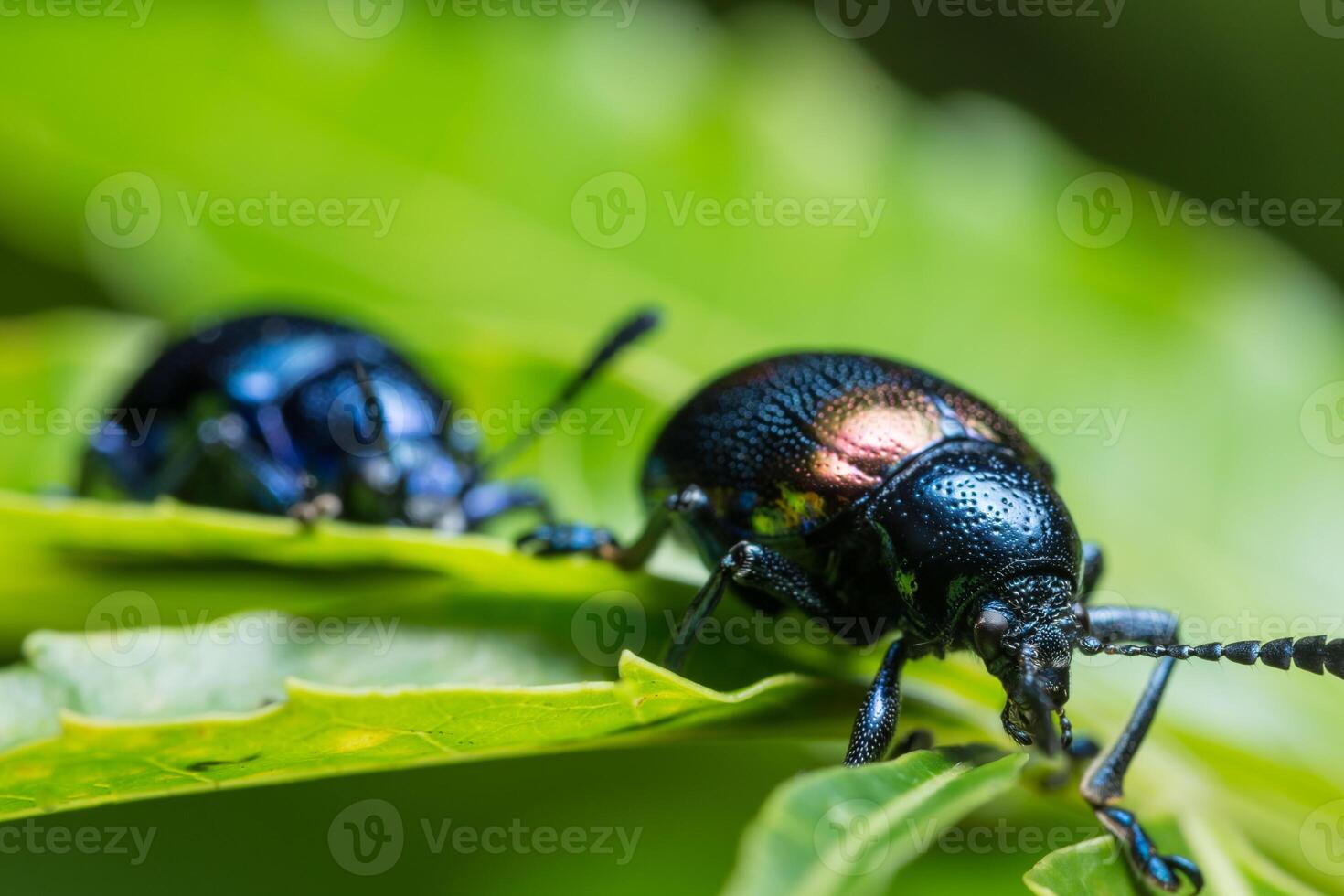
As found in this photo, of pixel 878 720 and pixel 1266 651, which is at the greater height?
pixel 1266 651

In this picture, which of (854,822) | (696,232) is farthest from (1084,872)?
(696,232)

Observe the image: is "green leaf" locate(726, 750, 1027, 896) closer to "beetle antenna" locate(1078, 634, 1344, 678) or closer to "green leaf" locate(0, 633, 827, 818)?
"green leaf" locate(0, 633, 827, 818)

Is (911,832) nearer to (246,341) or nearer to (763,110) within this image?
(246,341)

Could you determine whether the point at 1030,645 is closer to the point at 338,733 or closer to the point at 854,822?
the point at 854,822

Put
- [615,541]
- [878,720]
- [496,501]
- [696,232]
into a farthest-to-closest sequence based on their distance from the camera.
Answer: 1. [696,232]
2. [496,501]
3. [615,541]
4. [878,720]

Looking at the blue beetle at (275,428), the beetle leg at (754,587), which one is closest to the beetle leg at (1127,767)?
the beetle leg at (754,587)

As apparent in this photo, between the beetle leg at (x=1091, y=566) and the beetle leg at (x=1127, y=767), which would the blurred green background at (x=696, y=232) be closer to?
the beetle leg at (x=1091, y=566)
